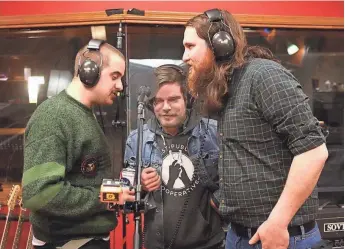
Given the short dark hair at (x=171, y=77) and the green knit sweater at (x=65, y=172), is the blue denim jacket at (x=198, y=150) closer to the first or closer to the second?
the short dark hair at (x=171, y=77)

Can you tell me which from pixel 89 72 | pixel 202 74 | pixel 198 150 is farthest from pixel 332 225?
pixel 89 72

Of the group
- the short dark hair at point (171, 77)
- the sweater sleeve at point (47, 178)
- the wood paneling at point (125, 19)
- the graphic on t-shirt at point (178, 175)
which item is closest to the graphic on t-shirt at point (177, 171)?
the graphic on t-shirt at point (178, 175)

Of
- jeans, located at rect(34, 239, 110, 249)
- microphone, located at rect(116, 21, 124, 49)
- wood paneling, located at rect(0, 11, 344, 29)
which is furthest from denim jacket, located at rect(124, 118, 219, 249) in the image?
wood paneling, located at rect(0, 11, 344, 29)

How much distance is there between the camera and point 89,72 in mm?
1473

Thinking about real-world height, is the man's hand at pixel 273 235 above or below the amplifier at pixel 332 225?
above

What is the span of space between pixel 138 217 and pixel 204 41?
0.67 m

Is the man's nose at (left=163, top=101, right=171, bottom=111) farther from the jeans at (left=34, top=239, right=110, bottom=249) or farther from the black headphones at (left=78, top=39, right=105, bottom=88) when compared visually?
the jeans at (left=34, top=239, right=110, bottom=249)

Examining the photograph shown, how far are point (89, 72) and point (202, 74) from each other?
16.3 inches

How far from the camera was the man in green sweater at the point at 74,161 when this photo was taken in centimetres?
135

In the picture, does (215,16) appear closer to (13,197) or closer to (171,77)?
(171,77)

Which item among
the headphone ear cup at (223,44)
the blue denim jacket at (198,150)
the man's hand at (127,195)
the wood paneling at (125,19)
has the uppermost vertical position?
the wood paneling at (125,19)

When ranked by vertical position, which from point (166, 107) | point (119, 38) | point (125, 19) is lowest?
A: point (166, 107)

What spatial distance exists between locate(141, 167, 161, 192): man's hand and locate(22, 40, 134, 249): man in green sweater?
0.15 m

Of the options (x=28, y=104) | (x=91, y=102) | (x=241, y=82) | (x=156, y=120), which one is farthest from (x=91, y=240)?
(x=28, y=104)
